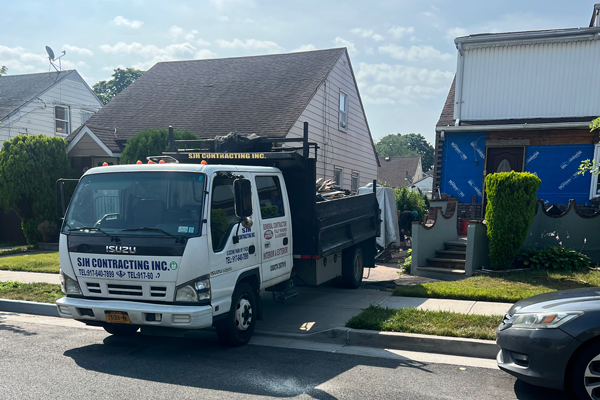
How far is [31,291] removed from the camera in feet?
29.8

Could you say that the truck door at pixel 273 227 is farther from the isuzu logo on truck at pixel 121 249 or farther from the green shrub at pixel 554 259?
the green shrub at pixel 554 259

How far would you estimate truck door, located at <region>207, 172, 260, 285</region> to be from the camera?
5.72 m

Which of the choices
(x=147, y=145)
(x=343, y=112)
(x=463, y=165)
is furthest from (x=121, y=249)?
(x=343, y=112)

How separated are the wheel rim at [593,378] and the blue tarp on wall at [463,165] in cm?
1014

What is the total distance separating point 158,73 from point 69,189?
326 inches

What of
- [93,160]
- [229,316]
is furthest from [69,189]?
[229,316]

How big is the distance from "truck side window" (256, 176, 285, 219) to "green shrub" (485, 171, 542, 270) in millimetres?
5031

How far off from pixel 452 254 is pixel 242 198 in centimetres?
711

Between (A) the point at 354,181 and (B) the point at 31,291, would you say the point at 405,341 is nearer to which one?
(B) the point at 31,291

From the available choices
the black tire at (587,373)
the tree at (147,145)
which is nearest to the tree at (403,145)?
the tree at (147,145)

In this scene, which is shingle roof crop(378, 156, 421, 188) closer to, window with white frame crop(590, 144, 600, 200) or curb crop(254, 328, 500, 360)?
window with white frame crop(590, 144, 600, 200)

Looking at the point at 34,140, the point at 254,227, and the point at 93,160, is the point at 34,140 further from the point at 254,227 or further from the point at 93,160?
the point at 254,227

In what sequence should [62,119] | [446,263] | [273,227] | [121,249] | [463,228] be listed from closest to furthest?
[121,249] < [273,227] < [446,263] < [463,228] < [62,119]

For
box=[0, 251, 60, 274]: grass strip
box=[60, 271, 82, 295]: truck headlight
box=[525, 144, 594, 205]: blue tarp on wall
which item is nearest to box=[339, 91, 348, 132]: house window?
box=[525, 144, 594, 205]: blue tarp on wall
